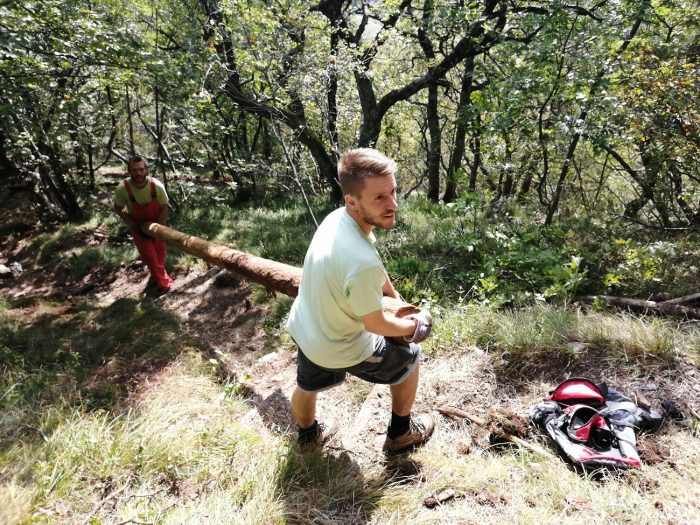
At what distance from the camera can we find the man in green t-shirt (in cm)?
198

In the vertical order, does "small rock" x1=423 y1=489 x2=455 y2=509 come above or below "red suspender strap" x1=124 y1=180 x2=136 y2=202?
below

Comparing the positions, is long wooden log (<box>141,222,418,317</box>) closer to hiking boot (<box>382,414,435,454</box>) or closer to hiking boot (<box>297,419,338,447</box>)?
hiking boot (<box>382,414,435,454</box>)

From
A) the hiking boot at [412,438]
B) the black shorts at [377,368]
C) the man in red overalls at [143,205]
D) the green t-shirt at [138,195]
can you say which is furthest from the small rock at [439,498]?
the green t-shirt at [138,195]

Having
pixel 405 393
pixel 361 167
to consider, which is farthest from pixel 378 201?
pixel 405 393

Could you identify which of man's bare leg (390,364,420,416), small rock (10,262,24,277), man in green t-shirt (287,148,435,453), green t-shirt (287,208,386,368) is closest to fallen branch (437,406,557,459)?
man in green t-shirt (287,148,435,453)

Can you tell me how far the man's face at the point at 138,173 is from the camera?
5.68 m

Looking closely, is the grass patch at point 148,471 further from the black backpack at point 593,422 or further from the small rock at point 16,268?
the small rock at point 16,268

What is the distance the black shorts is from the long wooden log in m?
0.25

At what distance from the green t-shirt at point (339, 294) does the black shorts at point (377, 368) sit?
11 cm

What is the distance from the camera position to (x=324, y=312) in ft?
7.17

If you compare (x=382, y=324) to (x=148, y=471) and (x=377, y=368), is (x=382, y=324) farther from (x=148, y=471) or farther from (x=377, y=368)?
(x=148, y=471)

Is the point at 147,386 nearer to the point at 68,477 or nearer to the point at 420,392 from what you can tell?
the point at 68,477

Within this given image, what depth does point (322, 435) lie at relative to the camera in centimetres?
299

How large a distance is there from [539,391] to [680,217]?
661 cm
